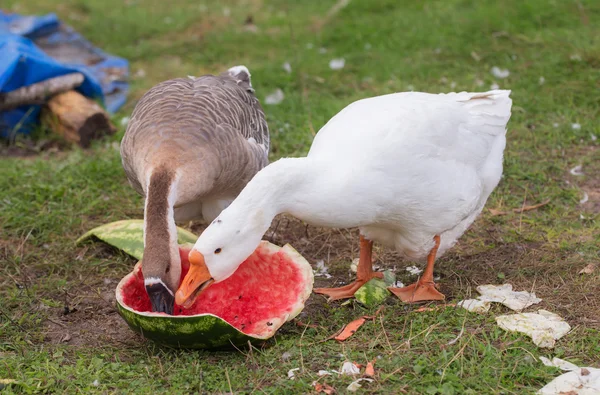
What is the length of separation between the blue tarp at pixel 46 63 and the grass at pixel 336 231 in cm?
32

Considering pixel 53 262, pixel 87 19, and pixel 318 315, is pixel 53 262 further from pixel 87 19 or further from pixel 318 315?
pixel 87 19

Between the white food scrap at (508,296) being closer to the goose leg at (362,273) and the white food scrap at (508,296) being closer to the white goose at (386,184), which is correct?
the white goose at (386,184)

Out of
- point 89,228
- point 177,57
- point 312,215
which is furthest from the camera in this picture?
point 177,57

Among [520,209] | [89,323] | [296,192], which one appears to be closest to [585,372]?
[296,192]

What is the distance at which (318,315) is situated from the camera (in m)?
4.30

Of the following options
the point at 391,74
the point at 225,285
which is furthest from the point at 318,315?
the point at 391,74

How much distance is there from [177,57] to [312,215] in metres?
6.48

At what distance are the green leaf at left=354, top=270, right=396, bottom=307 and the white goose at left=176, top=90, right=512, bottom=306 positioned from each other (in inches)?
4.0

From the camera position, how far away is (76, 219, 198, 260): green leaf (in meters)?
5.13

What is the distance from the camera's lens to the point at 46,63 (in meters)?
7.36

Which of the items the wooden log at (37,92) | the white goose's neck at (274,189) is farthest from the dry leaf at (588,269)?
the wooden log at (37,92)

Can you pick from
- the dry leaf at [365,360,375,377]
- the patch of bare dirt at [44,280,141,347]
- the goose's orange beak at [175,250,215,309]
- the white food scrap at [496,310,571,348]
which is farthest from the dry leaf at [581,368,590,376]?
the patch of bare dirt at [44,280,141,347]

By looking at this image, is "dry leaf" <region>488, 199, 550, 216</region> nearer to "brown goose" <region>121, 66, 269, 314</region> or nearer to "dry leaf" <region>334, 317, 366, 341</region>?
"brown goose" <region>121, 66, 269, 314</region>

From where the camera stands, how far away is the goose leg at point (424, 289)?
432cm
